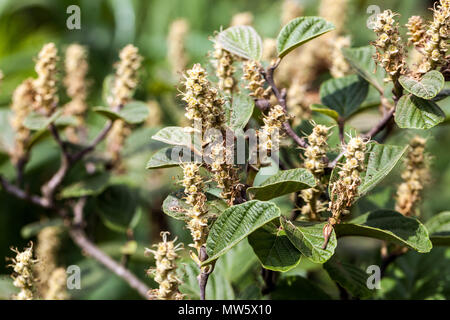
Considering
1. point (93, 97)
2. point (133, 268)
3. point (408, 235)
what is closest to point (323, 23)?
point (408, 235)

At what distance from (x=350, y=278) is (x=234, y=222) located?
163 mm

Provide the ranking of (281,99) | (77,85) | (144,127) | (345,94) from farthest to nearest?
(144,127) < (77,85) < (345,94) < (281,99)

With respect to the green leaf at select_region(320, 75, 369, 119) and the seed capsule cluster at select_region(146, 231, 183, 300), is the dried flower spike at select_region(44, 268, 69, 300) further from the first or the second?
the green leaf at select_region(320, 75, 369, 119)

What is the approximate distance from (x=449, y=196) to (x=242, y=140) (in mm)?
1144

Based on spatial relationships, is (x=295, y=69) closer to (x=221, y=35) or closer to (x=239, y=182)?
(x=221, y=35)

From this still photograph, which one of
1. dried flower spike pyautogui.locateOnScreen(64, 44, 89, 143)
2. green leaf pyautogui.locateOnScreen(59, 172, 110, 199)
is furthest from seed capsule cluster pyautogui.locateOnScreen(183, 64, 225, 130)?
dried flower spike pyautogui.locateOnScreen(64, 44, 89, 143)

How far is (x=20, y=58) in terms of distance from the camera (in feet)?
4.66

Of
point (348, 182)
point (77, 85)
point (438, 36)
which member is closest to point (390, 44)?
point (438, 36)

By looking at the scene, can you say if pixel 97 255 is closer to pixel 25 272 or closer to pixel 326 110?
pixel 25 272

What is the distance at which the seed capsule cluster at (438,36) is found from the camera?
19.7 inches

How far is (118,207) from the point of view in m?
Answer: 0.88

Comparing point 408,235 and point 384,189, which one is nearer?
point 408,235

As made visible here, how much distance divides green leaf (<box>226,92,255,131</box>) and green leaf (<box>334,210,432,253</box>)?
139 mm

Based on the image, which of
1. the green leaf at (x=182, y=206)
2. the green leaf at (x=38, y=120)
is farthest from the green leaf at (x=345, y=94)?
the green leaf at (x=38, y=120)
